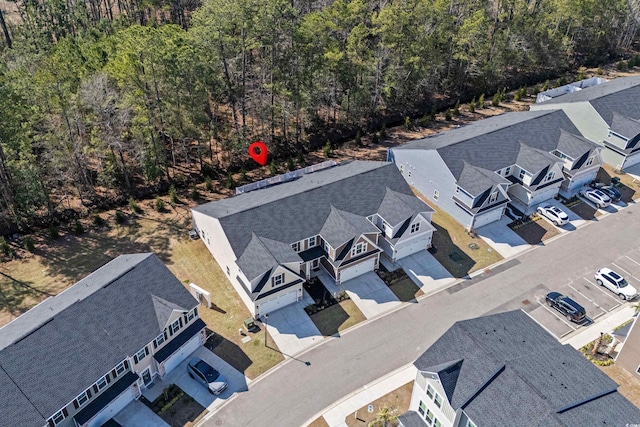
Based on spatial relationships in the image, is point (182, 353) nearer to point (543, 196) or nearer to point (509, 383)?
point (509, 383)

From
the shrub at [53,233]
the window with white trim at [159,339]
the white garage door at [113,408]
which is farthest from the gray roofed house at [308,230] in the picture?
the shrub at [53,233]

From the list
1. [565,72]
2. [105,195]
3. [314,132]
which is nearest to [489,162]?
[314,132]

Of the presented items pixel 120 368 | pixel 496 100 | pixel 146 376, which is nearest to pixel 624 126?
pixel 496 100

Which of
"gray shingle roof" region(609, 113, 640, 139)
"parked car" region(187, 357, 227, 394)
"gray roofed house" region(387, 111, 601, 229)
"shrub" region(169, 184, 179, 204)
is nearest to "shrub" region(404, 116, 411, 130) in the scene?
"gray roofed house" region(387, 111, 601, 229)

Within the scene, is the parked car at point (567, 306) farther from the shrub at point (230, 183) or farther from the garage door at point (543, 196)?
the shrub at point (230, 183)

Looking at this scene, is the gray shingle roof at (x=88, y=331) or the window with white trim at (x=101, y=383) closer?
the gray shingle roof at (x=88, y=331)

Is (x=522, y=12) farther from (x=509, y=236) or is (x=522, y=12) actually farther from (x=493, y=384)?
(x=493, y=384)
